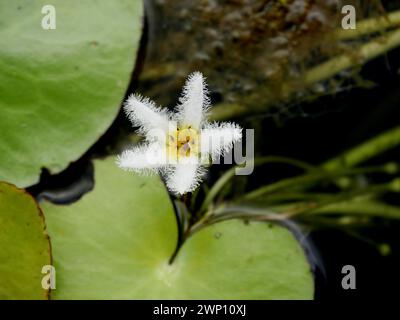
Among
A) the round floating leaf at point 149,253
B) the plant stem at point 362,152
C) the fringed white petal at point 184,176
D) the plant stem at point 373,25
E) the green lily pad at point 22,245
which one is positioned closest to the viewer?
the fringed white petal at point 184,176

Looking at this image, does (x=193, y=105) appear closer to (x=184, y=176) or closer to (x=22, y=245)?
(x=184, y=176)

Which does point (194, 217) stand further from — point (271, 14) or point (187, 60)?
point (271, 14)

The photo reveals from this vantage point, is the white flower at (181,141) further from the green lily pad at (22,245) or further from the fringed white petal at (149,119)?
the green lily pad at (22,245)

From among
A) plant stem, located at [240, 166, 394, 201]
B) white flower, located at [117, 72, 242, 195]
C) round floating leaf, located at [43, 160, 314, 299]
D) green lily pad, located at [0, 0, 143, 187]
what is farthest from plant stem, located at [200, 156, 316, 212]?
green lily pad, located at [0, 0, 143, 187]

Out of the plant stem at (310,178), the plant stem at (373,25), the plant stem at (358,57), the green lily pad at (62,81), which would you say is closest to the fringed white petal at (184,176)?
the green lily pad at (62,81)

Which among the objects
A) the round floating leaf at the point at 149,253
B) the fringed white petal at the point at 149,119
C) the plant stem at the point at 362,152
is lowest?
the round floating leaf at the point at 149,253
